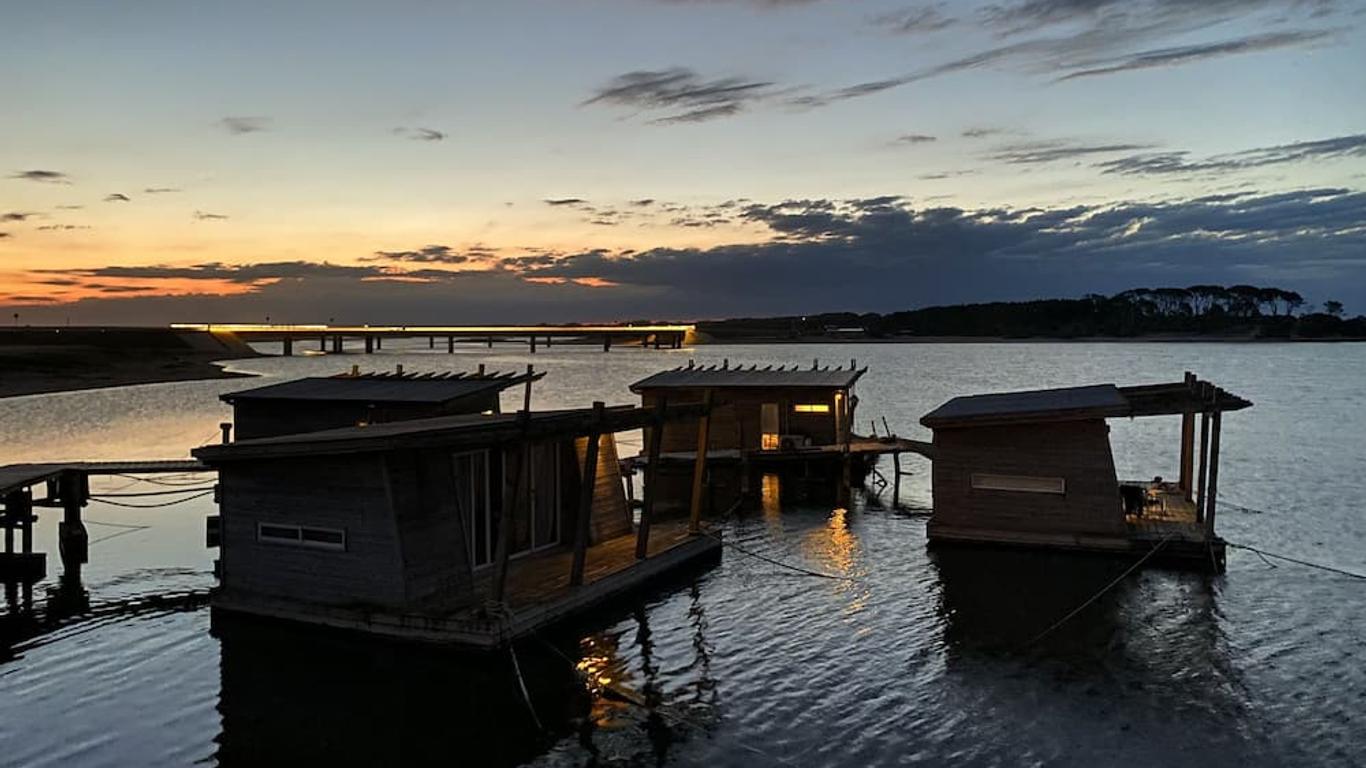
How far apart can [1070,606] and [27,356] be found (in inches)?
4587

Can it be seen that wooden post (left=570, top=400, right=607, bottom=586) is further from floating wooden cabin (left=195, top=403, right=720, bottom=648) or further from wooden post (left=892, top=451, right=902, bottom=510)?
wooden post (left=892, top=451, right=902, bottom=510)

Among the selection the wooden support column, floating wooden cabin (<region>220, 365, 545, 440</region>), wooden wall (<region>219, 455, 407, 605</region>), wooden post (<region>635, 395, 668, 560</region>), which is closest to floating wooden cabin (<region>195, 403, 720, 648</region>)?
wooden wall (<region>219, 455, 407, 605</region>)

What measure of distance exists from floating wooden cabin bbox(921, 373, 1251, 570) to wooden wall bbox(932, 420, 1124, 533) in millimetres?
22

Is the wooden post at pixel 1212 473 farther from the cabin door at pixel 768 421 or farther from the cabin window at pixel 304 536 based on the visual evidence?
the cabin window at pixel 304 536

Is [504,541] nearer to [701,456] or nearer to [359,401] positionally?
[701,456]

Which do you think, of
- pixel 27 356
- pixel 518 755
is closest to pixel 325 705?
pixel 518 755

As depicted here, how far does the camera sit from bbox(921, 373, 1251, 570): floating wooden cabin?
21500 mm

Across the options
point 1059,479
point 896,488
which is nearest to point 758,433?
point 896,488

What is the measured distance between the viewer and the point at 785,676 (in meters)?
14.7

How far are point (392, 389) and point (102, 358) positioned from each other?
10687 cm

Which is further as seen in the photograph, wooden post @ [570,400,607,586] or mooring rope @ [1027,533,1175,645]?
mooring rope @ [1027,533,1175,645]

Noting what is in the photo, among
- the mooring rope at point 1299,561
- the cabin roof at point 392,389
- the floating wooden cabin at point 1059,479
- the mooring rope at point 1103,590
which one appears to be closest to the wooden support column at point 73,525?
the cabin roof at point 392,389

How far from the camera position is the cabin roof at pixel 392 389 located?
24.2 metres

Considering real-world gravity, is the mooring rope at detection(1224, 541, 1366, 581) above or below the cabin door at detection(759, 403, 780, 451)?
below
